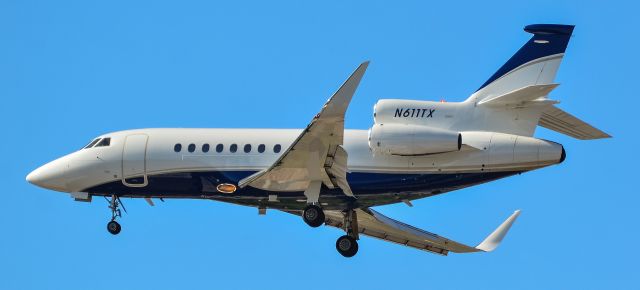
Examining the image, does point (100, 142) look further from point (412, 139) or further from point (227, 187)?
point (412, 139)

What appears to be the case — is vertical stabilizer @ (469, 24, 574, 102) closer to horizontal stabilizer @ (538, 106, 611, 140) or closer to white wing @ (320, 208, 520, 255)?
horizontal stabilizer @ (538, 106, 611, 140)

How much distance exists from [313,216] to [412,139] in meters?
3.85

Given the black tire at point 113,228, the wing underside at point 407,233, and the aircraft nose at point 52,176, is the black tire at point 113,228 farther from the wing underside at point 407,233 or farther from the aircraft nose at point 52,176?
the wing underside at point 407,233

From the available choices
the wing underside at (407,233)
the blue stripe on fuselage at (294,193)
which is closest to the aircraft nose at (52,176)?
the blue stripe on fuselage at (294,193)

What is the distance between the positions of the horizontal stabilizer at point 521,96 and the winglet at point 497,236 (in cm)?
579

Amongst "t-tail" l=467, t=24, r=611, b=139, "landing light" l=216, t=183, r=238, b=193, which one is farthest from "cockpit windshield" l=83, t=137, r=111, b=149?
"t-tail" l=467, t=24, r=611, b=139

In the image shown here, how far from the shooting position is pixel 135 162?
46.6 meters

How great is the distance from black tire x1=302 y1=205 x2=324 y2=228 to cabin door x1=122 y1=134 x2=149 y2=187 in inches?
219

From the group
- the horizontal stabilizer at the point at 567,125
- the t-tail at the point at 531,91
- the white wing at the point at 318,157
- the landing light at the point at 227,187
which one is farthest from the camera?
the landing light at the point at 227,187

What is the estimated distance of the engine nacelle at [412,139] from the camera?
4253cm

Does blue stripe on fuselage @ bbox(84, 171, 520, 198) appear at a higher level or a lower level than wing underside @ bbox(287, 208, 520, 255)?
higher

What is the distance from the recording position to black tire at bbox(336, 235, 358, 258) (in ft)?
150

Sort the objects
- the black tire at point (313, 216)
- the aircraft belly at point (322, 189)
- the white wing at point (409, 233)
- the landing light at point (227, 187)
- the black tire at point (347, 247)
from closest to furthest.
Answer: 1. the aircraft belly at point (322, 189)
2. the black tire at point (313, 216)
3. the landing light at point (227, 187)
4. the black tire at point (347, 247)
5. the white wing at point (409, 233)

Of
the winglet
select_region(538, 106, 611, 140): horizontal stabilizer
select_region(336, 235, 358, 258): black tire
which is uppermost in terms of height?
select_region(538, 106, 611, 140): horizontal stabilizer
